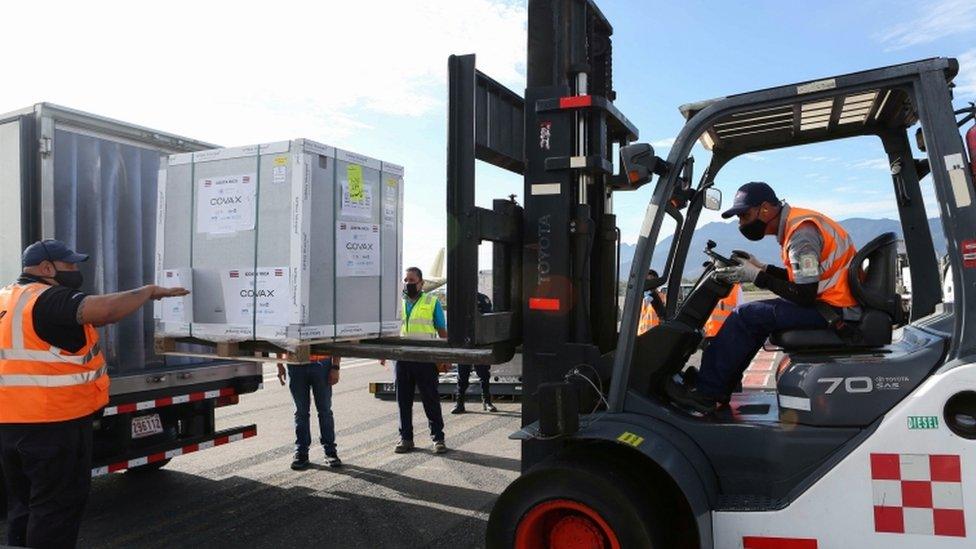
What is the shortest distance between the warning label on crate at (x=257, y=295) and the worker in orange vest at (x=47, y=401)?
408 mm

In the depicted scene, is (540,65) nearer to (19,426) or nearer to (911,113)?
(911,113)

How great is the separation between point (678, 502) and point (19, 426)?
3377mm

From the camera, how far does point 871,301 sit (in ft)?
10.6

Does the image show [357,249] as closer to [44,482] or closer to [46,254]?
[46,254]

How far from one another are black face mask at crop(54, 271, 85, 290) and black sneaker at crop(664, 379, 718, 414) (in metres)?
3.37

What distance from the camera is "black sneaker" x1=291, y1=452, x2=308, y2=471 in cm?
624

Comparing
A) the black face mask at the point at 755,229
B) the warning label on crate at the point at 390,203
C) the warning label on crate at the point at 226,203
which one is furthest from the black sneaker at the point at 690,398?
the warning label on crate at the point at 226,203

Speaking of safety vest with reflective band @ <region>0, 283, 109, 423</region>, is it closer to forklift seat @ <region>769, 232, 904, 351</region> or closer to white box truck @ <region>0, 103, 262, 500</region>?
white box truck @ <region>0, 103, 262, 500</region>

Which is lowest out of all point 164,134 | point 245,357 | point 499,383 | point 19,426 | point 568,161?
point 499,383

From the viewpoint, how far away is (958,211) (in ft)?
9.61

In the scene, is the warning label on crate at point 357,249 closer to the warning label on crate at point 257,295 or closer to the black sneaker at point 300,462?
the warning label on crate at point 257,295

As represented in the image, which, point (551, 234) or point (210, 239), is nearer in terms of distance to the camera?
point (551, 234)

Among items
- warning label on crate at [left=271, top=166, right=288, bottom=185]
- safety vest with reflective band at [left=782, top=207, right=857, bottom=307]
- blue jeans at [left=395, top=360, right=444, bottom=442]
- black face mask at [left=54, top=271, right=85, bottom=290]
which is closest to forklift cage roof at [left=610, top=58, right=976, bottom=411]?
safety vest with reflective band at [left=782, top=207, right=857, bottom=307]

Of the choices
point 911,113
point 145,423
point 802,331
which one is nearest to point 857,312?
point 802,331
